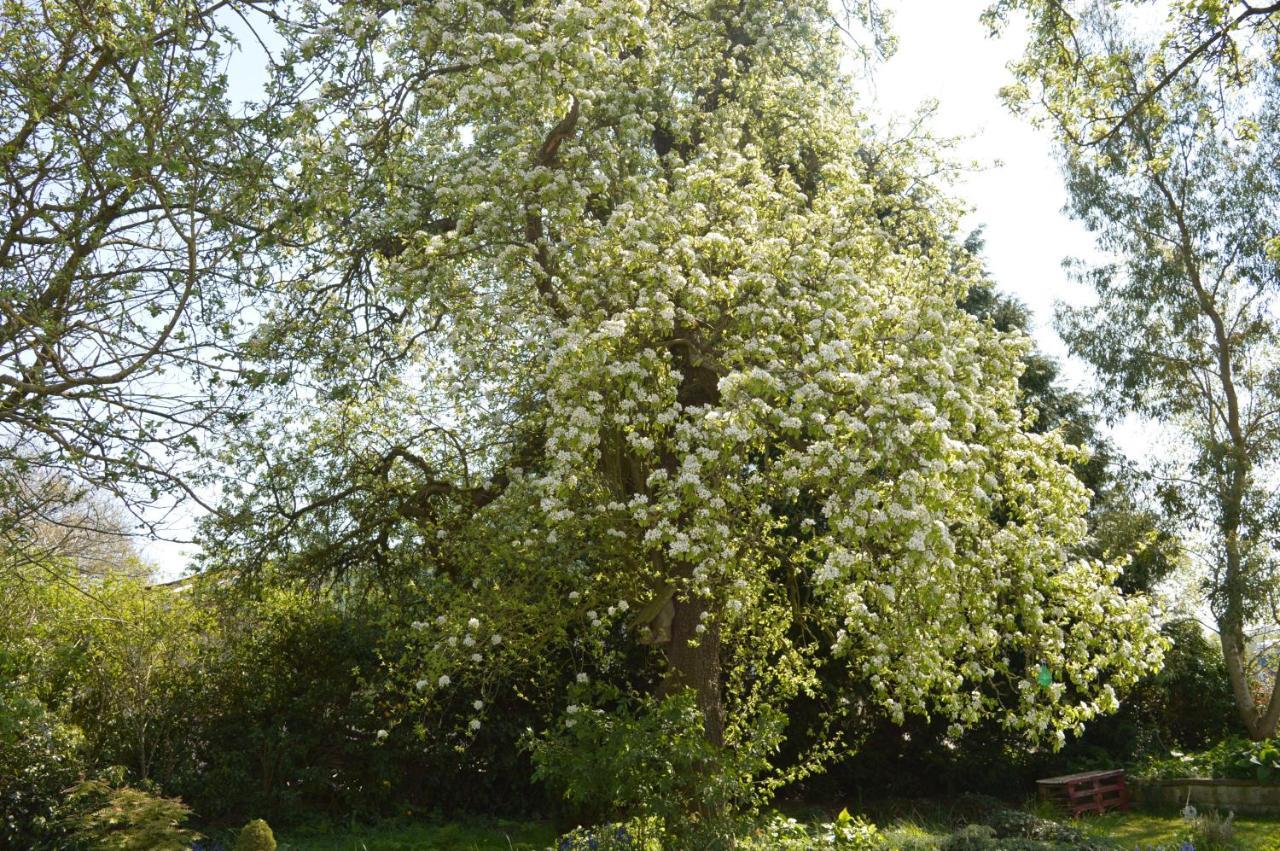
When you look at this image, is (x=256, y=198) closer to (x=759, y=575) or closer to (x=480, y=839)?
(x=759, y=575)

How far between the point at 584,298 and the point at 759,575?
3132mm

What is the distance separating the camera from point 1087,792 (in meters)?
14.2

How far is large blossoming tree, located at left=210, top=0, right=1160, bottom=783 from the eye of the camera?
25.8 ft

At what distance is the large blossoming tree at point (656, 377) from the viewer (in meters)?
7.86

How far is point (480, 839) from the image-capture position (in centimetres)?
1235

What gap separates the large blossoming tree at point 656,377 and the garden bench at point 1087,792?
199 inches

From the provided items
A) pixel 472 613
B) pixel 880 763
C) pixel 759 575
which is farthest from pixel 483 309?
pixel 880 763

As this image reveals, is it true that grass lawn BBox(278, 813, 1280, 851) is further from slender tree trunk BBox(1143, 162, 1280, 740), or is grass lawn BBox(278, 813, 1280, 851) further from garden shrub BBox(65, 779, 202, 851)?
slender tree trunk BBox(1143, 162, 1280, 740)

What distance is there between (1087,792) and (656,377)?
981 centimetres

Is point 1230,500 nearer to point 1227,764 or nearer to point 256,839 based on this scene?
point 1227,764

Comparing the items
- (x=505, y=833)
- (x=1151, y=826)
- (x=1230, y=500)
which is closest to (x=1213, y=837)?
(x=1151, y=826)

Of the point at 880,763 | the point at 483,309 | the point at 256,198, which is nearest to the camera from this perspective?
the point at 256,198

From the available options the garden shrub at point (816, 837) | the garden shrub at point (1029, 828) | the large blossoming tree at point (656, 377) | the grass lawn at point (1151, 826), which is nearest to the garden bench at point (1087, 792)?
the grass lawn at point (1151, 826)

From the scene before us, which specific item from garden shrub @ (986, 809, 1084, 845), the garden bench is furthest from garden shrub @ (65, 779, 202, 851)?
the garden bench
